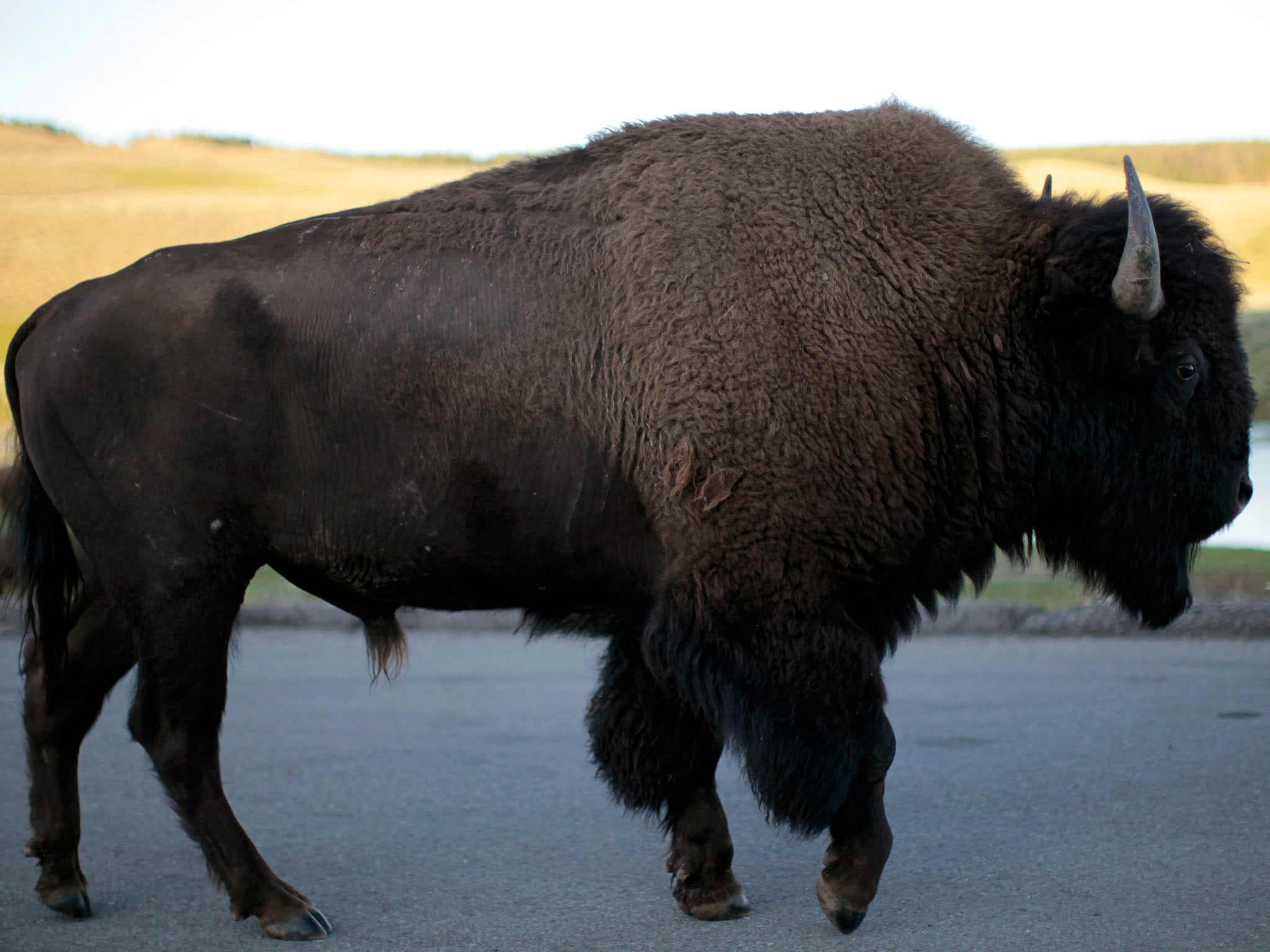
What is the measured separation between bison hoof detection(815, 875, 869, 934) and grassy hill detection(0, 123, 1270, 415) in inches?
420

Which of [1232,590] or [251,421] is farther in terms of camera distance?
[1232,590]

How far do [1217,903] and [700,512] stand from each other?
176cm

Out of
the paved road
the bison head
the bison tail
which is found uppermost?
the bison head

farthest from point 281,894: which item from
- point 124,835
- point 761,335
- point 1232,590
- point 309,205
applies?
point 309,205

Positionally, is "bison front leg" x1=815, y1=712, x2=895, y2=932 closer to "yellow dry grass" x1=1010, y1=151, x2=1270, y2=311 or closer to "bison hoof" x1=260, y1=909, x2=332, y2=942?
"bison hoof" x1=260, y1=909, x2=332, y2=942

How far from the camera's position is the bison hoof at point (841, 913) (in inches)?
125

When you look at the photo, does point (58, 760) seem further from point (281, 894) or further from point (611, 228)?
point (611, 228)

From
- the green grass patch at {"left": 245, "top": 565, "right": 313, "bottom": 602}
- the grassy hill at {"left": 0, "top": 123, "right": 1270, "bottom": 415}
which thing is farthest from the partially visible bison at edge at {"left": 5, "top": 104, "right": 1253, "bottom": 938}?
the grassy hill at {"left": 0, "top": 123, "right": 1270, "bottom": 415}

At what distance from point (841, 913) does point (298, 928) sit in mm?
1459

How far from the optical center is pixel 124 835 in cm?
420

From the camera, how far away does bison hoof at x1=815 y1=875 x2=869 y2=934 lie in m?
3.18

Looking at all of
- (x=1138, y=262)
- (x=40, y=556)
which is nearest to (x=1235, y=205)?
(x=1138, y=262)

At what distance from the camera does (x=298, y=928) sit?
3279 millimetres

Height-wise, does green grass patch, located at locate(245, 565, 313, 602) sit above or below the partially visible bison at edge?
below
